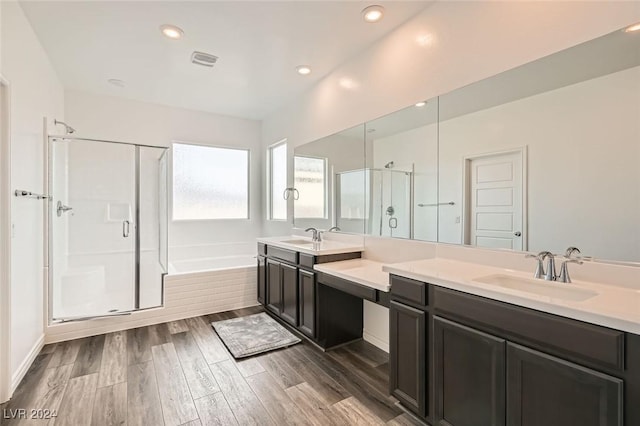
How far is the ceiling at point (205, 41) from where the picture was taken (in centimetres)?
222

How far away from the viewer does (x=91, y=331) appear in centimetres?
300

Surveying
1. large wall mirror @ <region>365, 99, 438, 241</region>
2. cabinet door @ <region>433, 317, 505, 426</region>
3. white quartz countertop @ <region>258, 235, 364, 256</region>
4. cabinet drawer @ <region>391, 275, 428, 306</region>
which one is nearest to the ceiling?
large wall mirror @ <region>365, 99, 438, 241</region>

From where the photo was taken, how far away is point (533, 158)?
5.52ft

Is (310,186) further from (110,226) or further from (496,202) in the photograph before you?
(110,226)

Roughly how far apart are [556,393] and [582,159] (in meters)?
1.11

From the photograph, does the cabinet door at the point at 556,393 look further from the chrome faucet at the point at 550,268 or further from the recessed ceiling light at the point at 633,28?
the recessed ceiling light at the point at 633,28

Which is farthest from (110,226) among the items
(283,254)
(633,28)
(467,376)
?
(633,28)

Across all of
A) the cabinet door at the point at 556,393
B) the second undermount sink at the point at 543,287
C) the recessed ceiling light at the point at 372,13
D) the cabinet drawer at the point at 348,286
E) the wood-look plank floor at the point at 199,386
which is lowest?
the wood-look plank floor at the point at 199,386

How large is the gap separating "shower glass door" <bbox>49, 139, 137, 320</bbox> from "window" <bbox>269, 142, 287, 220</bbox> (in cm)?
188

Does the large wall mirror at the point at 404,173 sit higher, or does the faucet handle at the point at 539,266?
the large wall mirror at the point at 404,173

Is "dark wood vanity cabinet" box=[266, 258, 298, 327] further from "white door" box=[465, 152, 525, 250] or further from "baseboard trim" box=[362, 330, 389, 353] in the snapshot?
"white door" box=[465, 152, 525, 250]

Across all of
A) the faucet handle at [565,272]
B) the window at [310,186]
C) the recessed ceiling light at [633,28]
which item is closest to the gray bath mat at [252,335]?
the window at [310,186]

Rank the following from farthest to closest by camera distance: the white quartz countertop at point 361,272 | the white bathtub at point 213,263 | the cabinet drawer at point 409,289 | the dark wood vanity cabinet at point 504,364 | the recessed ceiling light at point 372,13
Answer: the white bathtub at point 213,263, the recessed ceiling light at point 372,13, the white quartz countertop at point 361,272, the cabinet drawer at point 409,289, the dark wood vanity cabinet at point 504,364

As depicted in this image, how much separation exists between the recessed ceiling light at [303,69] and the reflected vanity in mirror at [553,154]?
1.63 meters
